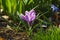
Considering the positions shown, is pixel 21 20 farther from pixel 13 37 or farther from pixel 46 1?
pixel 46 1

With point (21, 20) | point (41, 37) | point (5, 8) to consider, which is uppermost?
point (5, 8)

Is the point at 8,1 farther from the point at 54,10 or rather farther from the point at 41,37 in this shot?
the point at 41,37

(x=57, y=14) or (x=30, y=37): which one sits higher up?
(x=57, y=14)

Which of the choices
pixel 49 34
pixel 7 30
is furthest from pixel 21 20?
pixel 49 34

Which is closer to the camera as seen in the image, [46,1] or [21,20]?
[21,20]

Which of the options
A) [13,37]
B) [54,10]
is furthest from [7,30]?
[54,10]

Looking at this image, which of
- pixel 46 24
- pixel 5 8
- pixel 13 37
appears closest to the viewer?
pixel 13 37

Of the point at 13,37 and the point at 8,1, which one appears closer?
the point at 13,37

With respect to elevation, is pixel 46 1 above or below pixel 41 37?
above

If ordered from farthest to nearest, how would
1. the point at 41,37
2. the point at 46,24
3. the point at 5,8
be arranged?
the point at 5,8
the point at 46,24
the point at 41,37
